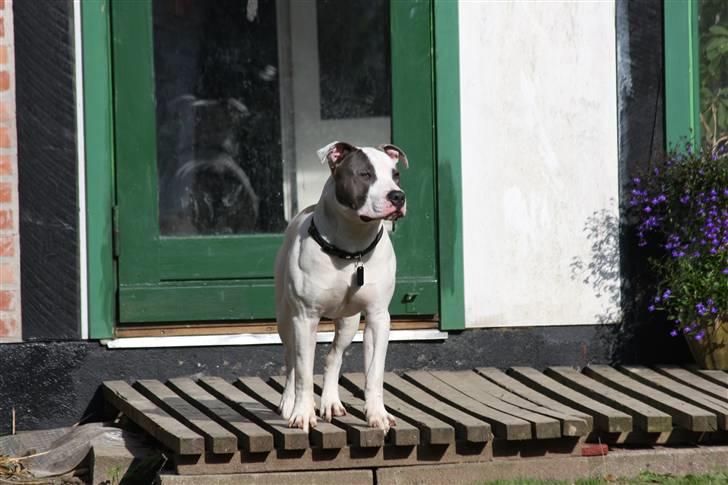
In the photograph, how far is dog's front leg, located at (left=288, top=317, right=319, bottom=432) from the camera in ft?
16.9

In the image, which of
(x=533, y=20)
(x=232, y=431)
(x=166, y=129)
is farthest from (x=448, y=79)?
(x=232, y=431)

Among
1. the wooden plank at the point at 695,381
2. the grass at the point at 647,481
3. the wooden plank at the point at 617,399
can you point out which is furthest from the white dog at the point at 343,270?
the wooden plank at the point at 695,381

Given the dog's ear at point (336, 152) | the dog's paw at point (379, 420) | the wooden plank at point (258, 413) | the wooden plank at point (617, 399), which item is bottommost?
the wooden plank at point (617, 399)

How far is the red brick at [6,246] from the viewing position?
6504 mm

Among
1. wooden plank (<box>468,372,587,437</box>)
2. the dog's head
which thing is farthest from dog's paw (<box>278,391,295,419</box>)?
wooden plank (<box>468,372,587,437</box>)

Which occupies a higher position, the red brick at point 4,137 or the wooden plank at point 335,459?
the red brick at point 4,137

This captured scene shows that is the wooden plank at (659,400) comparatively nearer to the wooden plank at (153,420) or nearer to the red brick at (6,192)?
the wooden plank at (153,420)

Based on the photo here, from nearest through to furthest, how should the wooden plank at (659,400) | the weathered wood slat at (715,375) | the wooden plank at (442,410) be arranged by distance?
the wooden plank at (442,410)
the wooden plank at (659,400)
the weathered wood slat at (715,375)

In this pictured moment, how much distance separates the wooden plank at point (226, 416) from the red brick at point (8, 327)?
823 millimetres

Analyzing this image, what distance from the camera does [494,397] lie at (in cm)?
611

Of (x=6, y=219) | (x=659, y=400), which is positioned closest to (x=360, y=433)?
(x=659, y=400)

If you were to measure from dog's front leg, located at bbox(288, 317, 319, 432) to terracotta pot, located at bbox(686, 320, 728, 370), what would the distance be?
238 centimetres

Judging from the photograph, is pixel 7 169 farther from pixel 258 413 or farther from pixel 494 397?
pixel 494 397

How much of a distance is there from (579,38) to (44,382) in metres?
3.36
